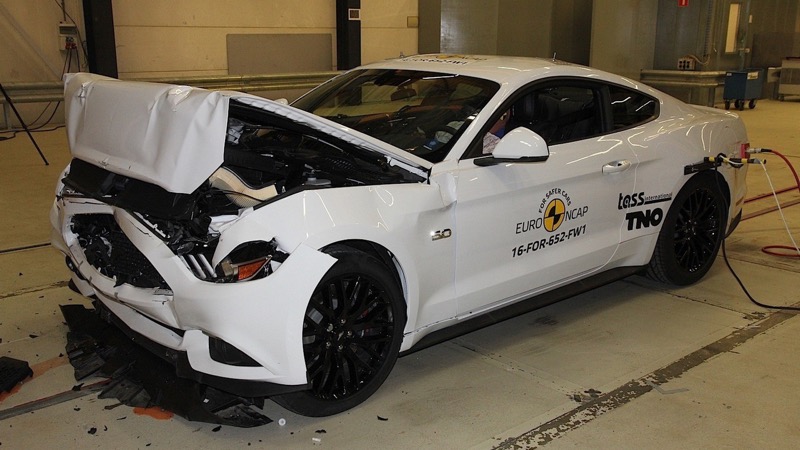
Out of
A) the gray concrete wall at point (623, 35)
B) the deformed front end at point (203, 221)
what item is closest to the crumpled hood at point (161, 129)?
the deformed front end at point (203, 221)

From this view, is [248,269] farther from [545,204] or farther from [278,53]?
[278,53]

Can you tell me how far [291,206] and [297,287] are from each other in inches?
12.9

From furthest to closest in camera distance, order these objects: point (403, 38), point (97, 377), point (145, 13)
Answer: point (403, 38)
point (145, 13)
point (97, 377)

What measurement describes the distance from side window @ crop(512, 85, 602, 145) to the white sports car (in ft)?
0.04

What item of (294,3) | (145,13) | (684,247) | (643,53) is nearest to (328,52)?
(294,3)

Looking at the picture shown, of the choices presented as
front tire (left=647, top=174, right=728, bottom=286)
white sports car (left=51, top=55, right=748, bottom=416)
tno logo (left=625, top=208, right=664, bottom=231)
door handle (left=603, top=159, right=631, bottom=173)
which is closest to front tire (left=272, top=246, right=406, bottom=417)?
white sports car (left=51, top=55, right=748, bottom=416)

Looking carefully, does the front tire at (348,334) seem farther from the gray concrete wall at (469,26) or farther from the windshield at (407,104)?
the gray concrete wall at (469,26)

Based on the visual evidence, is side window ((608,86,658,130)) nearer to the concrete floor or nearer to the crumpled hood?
the concrete floor

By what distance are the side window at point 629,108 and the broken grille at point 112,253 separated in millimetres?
2766

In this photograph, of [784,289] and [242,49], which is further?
[242,49]

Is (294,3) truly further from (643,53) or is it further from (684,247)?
(684,247)

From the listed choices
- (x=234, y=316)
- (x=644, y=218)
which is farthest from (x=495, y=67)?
(x=234, y=316)

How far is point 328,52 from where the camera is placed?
49.6ft

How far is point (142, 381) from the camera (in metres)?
3.40
